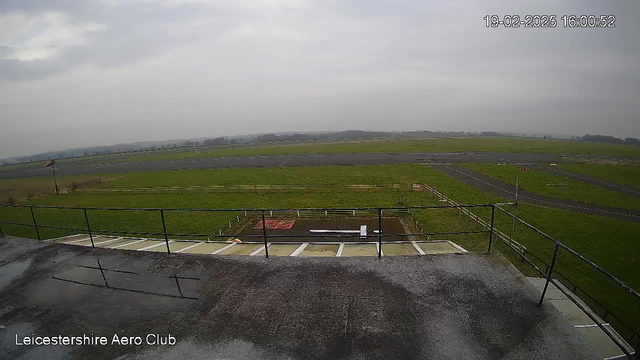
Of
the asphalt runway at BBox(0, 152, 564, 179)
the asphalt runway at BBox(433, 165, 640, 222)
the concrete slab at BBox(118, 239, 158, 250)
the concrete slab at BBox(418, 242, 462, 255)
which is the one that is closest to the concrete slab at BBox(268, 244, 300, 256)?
the concrete slab at BBox(418, 242, 462, 255)

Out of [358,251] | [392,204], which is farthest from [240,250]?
[392,204]

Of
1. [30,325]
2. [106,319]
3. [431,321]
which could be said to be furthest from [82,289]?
[431,321]

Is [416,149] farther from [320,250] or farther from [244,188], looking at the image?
[320,250]

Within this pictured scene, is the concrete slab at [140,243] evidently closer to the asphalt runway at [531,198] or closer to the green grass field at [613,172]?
the asphalt runway at [531,198]

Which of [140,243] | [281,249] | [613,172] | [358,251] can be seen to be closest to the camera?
[358,251]

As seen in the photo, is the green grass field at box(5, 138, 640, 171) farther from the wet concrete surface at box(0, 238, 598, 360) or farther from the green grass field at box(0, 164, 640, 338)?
the wet concrete surface at box(0, 238, 598, 360)

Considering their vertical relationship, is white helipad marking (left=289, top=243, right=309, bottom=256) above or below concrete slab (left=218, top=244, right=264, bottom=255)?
above

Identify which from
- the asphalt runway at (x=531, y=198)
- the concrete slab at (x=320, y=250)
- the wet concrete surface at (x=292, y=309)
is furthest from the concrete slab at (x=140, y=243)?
the asphalt runway at (x=531, y=198)
